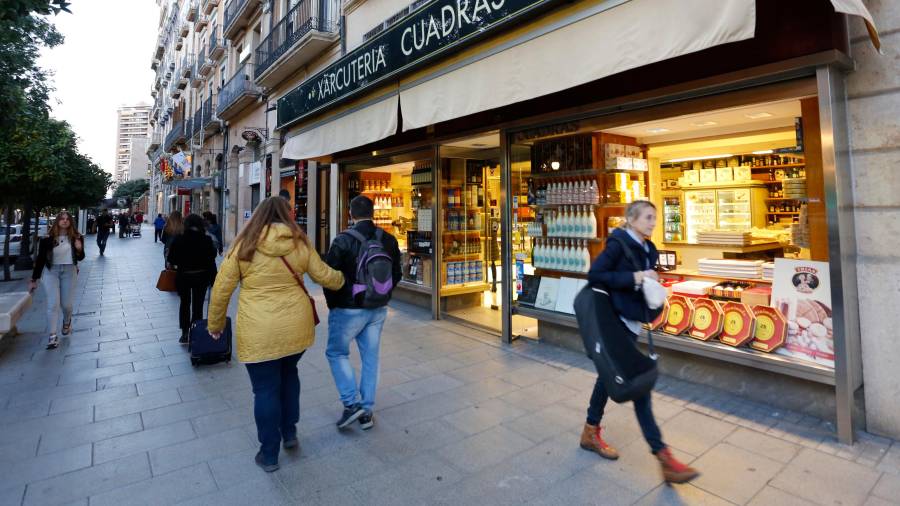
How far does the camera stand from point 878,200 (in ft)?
11.0

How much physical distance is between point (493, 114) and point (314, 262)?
394cm

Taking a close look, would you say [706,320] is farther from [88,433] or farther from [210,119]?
[210,119]

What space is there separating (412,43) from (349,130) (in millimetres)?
1804

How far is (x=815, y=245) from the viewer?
3902 mm

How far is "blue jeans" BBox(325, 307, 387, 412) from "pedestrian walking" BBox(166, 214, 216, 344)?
2953 millimetres

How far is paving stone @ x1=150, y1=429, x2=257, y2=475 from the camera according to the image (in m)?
3.07

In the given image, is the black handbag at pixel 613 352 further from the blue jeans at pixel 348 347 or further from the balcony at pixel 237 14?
the balcony at pixel 237 14

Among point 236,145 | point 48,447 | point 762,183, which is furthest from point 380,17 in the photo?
point 236,145

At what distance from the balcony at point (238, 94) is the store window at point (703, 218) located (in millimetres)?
15220

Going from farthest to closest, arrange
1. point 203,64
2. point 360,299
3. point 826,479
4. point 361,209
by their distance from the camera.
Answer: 1. point 203,64
2. point 361,209
3. point 360,299
4. point 826,479

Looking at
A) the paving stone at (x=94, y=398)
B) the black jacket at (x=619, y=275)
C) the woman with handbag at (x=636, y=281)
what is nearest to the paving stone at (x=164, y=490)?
the paving stone at (x=94, y=398)

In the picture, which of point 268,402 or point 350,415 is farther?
point 350,415

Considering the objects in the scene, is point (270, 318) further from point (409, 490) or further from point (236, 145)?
point (236, 145)

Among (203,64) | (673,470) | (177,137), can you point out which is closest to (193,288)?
(673,470)
